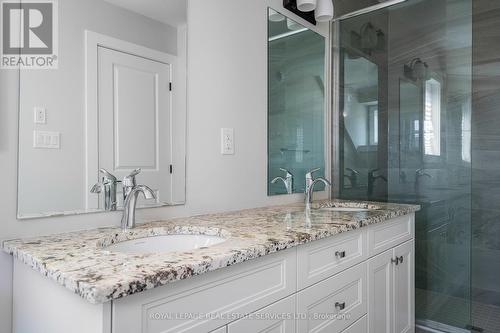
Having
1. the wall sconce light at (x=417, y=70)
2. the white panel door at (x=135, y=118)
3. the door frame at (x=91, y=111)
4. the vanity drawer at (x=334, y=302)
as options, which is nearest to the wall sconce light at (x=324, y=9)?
the wall sconce light at (x=417, y=70)

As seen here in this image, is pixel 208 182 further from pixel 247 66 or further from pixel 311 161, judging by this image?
pixel 311 161

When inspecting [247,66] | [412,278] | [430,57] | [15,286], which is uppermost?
[430,57]

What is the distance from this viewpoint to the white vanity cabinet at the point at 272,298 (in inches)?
27.7

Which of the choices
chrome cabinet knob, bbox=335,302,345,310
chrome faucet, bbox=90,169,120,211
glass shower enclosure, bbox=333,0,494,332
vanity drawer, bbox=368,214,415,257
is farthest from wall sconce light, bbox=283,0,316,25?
chrome cabinet knob, bbox=335,302,345,310

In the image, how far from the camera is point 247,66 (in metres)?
1.69

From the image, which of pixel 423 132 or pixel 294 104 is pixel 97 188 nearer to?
pixel 294 104

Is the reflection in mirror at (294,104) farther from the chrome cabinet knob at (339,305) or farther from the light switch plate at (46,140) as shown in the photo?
the light switch plate at (46,140)

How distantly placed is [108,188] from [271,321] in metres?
0.68

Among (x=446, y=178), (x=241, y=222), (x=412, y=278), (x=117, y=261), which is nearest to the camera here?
(x=117, y=261)

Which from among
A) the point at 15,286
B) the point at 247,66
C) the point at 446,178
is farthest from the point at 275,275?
the point at 446,178

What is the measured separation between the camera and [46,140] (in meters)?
1.03

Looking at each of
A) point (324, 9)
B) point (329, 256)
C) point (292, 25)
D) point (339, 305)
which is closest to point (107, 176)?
point (329, 256)

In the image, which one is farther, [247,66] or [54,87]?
[247,66]

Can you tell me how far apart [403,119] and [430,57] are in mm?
397
